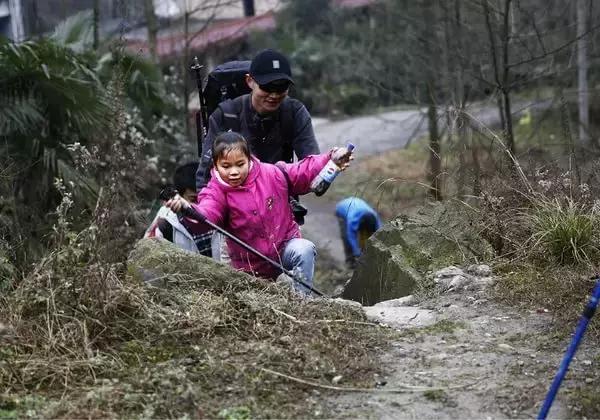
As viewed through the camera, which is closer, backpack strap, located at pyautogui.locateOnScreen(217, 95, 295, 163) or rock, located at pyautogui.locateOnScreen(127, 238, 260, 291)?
rock, located at pyautogui.locateOnScreen(127, 238, 260, 291)

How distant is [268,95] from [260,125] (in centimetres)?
25

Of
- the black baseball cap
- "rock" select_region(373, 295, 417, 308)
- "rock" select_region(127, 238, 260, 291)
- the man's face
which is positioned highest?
the black baseball cap

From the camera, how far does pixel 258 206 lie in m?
5.81

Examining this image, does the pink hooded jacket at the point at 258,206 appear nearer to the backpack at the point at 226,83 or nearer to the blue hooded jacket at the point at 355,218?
the backpack at the point at 226,83

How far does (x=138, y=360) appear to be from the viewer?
4.15 metres

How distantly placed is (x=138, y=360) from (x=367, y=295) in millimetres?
2893

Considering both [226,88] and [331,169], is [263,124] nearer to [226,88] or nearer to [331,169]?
[226,88]

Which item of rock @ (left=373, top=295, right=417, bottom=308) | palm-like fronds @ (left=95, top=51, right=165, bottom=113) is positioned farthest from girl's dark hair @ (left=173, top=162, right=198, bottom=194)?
palm-like fronds @ (left=95, top=51, right=165, bottom=113)

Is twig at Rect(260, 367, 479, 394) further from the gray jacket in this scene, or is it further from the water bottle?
the gray jacket

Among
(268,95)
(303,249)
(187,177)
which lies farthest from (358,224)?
(303,249)

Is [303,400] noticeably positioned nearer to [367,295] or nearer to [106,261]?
[106,261]

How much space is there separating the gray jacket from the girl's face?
679 millimetres

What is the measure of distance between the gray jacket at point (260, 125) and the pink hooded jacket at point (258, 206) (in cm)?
57

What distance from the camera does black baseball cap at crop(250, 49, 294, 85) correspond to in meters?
6.27
